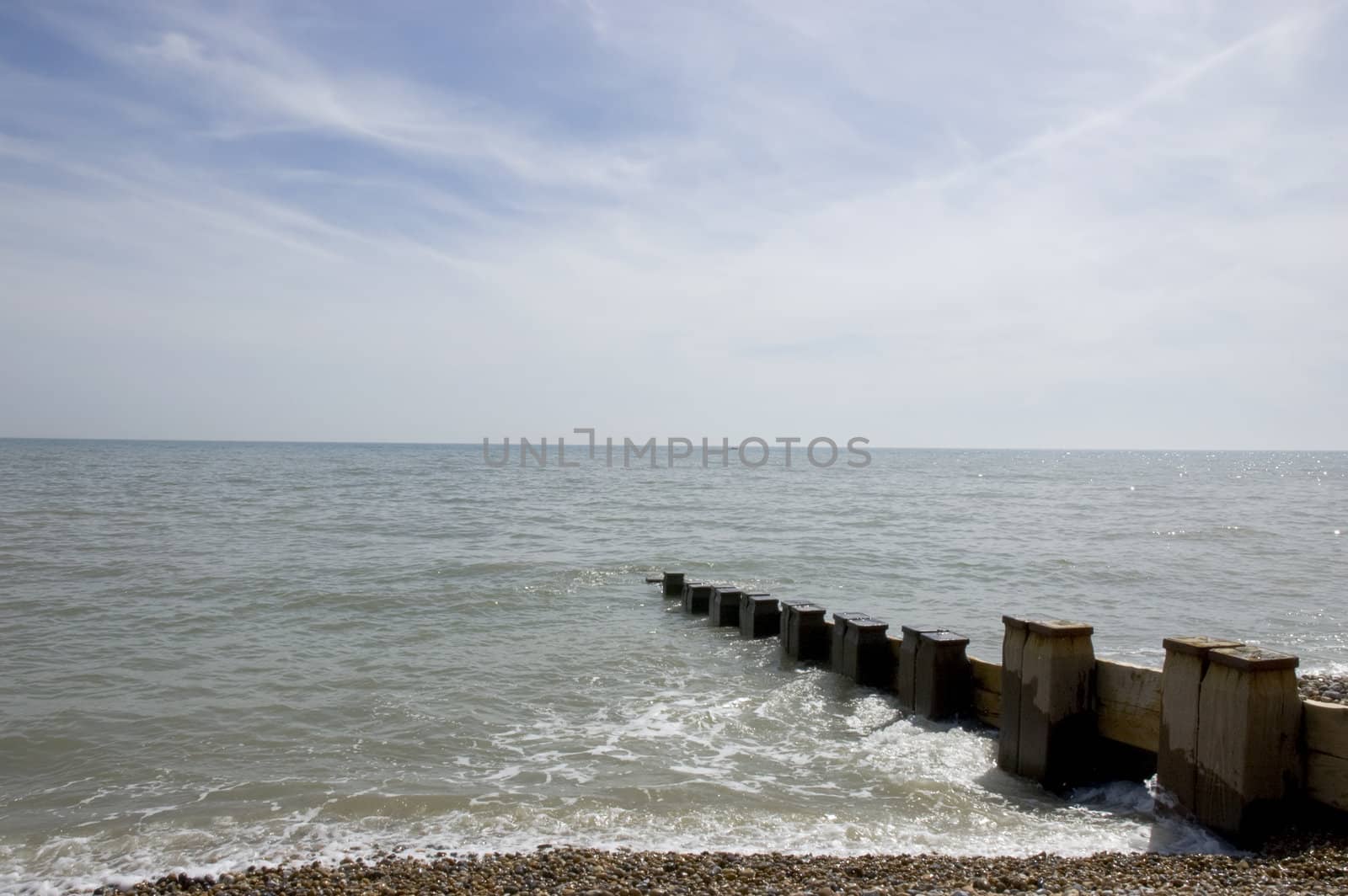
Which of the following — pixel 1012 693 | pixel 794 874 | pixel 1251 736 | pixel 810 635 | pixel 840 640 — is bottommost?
pixel 794 874

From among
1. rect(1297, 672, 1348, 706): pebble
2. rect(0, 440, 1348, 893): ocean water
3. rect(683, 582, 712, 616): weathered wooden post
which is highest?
rect(1297, 672, 1348, 706): pebble

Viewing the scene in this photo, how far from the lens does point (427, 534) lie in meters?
24.8

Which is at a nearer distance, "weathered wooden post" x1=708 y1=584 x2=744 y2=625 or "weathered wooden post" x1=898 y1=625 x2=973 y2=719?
"weathered wooden post" x1=898 y1=625 x2=973 y2=719

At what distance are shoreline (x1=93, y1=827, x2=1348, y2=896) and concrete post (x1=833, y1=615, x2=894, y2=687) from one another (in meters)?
3.85

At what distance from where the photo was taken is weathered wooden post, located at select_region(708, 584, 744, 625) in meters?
13.0

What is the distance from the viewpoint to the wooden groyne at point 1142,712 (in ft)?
17.6

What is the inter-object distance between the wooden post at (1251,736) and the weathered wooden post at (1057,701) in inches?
43.2

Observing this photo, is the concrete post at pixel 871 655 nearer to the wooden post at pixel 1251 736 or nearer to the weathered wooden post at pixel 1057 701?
the weathered wooden post at pixel 1057 701

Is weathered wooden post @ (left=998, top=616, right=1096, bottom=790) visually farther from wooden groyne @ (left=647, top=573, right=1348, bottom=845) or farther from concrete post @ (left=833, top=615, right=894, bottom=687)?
concrete post @ (left=833, top=615, right=894, bottom=687)

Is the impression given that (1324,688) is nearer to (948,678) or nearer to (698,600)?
(948,678)

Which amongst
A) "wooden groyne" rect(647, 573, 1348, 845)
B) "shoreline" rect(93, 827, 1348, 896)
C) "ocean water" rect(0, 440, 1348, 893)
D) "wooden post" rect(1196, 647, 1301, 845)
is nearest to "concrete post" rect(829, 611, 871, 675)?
"wooden groyne" rect(647, 573, 1348, 845)

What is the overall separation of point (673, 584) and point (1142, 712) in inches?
384

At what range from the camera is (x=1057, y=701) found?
6637 mm

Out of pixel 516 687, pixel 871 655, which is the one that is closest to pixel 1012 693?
pixel 871 655
